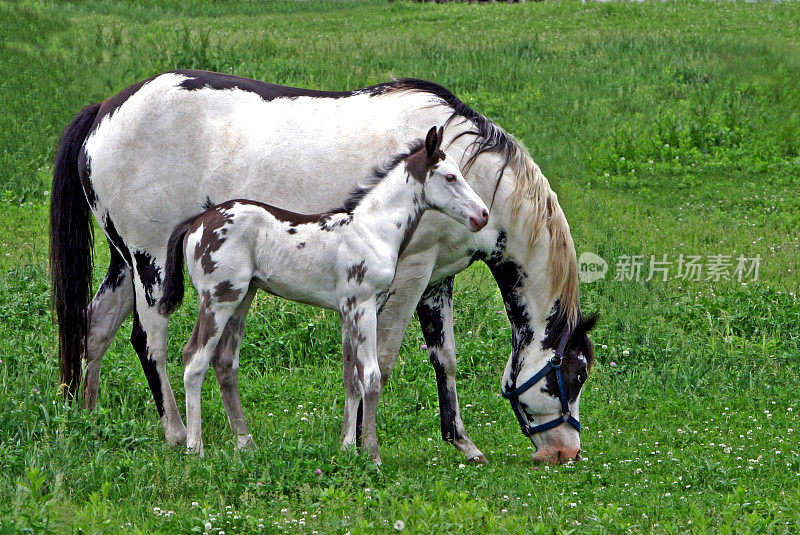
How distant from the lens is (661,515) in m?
5.05

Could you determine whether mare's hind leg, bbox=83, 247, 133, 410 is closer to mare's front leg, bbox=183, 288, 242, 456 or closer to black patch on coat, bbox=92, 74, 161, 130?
black patch on coat, bbox=92, 74, 161, 130

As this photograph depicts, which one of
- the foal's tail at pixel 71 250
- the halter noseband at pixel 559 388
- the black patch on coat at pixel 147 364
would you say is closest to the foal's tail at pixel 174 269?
the black patch on coat at pixel 147 364

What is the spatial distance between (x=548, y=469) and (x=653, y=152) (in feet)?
35.1

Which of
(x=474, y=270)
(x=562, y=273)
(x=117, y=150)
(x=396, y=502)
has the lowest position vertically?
(x=474, y=270)

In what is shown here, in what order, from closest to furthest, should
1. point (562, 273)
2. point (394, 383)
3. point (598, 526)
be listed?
1. point (598, 526)
2. point (562, 273)
3. point (394, 383)

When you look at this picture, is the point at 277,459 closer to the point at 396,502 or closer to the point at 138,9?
the point at 396,502

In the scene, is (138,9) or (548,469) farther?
(138,9)

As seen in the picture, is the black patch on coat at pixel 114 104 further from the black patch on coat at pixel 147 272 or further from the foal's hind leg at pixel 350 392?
the foal's hind leg at pixel 350 392

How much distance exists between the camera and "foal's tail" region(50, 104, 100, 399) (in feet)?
22.8

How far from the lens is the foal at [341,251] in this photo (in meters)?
5.71

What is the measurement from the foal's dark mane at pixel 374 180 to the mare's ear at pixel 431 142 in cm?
23

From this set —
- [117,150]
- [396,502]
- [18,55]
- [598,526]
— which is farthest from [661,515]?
[18,55]

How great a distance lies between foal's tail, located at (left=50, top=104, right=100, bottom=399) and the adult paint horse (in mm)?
274

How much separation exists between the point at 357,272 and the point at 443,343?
135 cm
